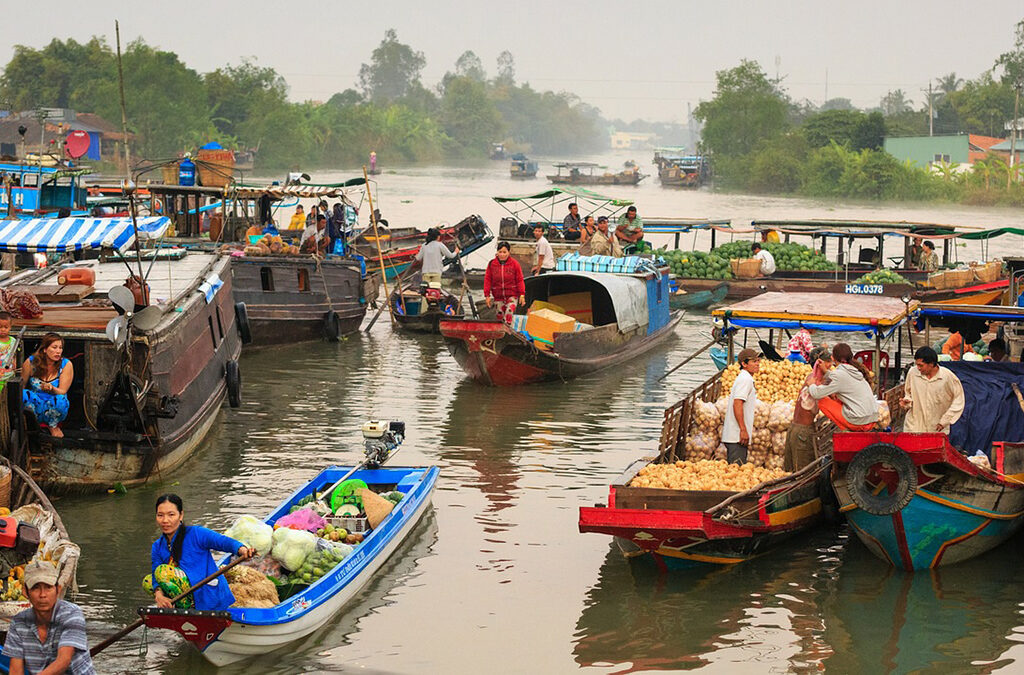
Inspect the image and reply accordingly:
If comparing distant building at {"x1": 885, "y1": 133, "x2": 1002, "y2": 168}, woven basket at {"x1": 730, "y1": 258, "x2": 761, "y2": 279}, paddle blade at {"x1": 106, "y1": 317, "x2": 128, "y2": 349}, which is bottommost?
woven basket at {"x1": 730, "y1": 258, "x2": 761, "y2": 279}

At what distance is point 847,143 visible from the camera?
7669cm

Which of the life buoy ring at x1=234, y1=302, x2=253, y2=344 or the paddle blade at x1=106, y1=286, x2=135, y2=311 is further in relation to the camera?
the life buoy ring at x1=234, y1=302, x2=253, y2=344

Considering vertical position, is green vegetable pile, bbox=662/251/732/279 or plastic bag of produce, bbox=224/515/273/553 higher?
green vegetable pile, bbox=662/251/732/279

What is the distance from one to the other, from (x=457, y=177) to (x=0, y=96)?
32.2m

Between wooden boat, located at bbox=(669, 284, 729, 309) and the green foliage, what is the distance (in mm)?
62619

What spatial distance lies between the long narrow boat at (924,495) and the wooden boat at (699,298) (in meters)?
16.2

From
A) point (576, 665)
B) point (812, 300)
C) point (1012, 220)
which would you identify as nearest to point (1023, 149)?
point (1012, 220)

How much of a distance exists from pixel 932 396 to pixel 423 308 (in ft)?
43.1

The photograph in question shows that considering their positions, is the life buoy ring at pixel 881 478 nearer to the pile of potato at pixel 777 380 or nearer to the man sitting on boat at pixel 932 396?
the man sitting on boat at pixel 932 396

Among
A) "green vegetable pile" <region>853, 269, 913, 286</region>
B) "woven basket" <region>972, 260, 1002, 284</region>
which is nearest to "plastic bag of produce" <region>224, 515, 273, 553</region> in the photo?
"green vegetable pile" <region>853, 269, 913, 286</region>

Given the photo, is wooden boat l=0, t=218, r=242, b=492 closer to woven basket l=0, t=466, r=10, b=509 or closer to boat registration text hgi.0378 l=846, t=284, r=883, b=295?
woven basket l=0, t=466, r=10, b=509

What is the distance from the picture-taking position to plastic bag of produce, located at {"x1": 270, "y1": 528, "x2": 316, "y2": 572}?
30.8 ft

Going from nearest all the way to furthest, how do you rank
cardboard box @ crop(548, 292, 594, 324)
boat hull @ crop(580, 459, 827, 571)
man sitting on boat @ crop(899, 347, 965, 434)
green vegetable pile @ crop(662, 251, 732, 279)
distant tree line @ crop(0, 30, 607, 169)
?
boat hull @ crop(580, 459, 827, 571) < man sitting on boat @ crop(899, 347, 965, 434) < cardboard box @ crop(548, 292, 594, 324) < green vegetable pile @ crop(662, 251, 732, 279) < distant tree line @ crop(0, 30, 607, 169)

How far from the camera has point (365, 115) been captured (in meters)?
110
